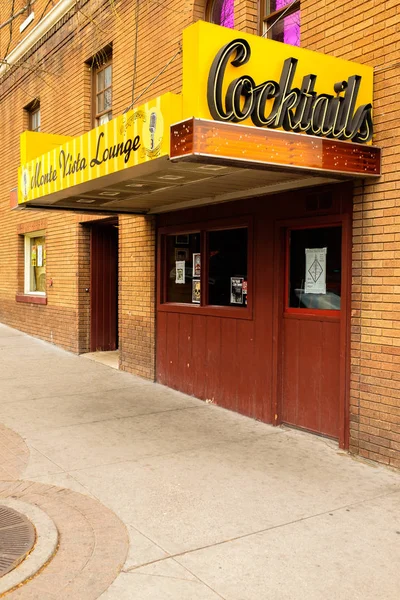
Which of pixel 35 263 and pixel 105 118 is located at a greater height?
pixel 105 118

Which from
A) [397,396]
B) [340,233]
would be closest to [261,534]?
[397,396]

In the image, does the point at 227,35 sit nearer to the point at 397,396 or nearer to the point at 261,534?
the point at 397,396

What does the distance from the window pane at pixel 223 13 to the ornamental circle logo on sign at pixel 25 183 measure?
3.29m

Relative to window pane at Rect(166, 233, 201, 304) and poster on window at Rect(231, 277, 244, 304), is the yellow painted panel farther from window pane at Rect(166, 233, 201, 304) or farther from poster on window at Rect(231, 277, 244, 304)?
poster on window at Rect(231, 277, 244, 304)

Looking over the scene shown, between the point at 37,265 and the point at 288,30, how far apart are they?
930 cm

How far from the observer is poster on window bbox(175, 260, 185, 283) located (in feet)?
28.3

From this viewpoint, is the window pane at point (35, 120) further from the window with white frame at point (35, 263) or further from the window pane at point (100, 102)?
the window pane at point (100, 102)

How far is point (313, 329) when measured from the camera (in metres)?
6.28

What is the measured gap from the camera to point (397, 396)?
5.20 m

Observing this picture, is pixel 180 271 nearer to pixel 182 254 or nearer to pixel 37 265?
pixel 182 254

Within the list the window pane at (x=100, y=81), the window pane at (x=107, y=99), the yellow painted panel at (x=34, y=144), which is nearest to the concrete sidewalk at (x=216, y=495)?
the yellow painted panel at (x=34, y=144)

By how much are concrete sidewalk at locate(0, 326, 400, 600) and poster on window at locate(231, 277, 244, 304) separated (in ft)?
4.67

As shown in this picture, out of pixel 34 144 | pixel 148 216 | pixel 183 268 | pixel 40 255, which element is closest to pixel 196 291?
pixel 183 268

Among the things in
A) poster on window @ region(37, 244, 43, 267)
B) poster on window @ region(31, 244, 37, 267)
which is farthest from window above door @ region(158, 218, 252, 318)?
poster on window @ region(31, 244, 37, 267)
